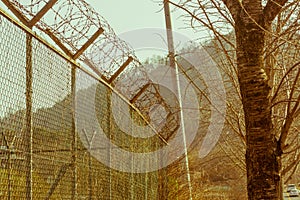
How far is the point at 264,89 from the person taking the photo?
3729 mm

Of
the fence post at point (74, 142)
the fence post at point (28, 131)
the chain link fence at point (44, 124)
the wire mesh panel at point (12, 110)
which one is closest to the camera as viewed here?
the wire mesh panel at point (12, 110)

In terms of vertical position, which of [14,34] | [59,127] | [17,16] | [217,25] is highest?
[217,25]

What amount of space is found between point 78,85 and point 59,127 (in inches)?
29.1

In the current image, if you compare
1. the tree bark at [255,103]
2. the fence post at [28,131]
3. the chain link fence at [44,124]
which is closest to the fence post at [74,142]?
the chain link fence at [44,124]

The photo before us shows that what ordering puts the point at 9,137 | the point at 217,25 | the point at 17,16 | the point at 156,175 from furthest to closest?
the point at 156,175 → the point at 217,25 → the point at 17,16 → the point at 9,137

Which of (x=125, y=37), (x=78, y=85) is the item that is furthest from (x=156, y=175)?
(x=78, y=85)

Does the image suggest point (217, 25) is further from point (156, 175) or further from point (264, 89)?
point (156, 175)

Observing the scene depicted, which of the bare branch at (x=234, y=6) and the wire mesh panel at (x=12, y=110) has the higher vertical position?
the bare branch at (x=234, y=6)

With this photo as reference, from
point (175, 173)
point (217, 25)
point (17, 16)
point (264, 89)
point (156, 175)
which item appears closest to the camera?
point (17, 16)

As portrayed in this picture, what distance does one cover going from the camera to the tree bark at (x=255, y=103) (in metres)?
3.66

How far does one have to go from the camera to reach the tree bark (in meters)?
3.66

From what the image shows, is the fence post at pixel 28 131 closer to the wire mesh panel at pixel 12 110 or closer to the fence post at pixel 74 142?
the wire mesh panel at pixel 12 110

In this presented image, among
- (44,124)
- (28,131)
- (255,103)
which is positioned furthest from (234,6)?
(28,131)

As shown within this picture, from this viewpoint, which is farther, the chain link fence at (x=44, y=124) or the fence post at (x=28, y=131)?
the fence post at (x=28, y=131)
